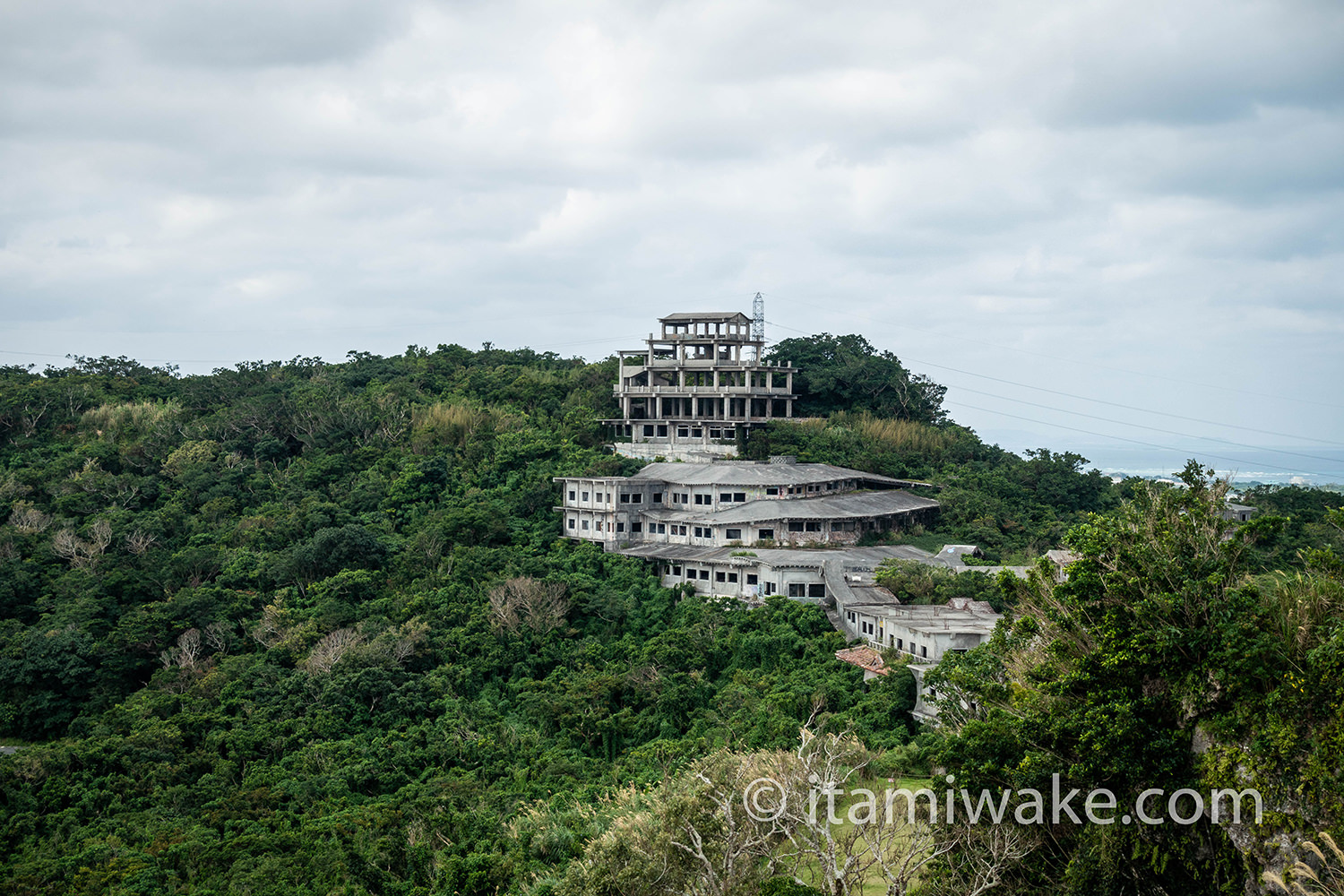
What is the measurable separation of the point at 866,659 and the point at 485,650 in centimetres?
1088

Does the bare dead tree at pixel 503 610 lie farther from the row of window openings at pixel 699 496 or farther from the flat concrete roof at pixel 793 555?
the row of window openings at pixel 699 496

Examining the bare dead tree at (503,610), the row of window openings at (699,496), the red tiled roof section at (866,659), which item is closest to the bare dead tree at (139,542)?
the bare dead tree at (503,610)

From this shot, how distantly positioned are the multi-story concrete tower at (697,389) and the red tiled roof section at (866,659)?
1624 cm

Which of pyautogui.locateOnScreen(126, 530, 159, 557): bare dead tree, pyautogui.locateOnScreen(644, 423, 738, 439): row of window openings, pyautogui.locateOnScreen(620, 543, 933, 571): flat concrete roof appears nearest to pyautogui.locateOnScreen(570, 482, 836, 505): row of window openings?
pyautogui.locateOnScreen(620, 543, 933, 571): flat concrete roof

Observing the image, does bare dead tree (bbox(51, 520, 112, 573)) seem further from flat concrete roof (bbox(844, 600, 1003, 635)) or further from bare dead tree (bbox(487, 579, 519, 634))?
flat concrete roof (bbox(844, 600, 1003, 635))

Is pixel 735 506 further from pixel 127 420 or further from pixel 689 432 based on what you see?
pixel 127 420

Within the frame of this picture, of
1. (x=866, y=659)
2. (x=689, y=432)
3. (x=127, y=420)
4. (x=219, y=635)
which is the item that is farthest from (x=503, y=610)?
(x=127, y=420)

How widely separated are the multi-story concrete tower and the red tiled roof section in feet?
53.3

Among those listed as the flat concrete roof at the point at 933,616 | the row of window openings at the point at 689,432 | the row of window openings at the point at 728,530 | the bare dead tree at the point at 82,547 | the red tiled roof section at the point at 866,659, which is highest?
the row of window openings at the point at 689,432

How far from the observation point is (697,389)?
141 feet

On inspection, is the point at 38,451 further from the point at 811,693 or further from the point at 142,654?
the point at 811,693

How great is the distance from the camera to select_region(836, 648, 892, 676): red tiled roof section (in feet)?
82.3

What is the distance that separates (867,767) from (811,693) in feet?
15.0

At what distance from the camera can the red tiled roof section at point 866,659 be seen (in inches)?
987
